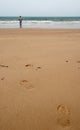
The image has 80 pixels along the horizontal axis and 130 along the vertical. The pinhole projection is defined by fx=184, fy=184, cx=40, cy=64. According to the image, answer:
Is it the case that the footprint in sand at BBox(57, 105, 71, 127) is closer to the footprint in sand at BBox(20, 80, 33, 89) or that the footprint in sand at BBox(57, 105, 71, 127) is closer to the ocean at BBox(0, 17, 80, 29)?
the footprint in sand at BBox(20, 80, 33, 89)

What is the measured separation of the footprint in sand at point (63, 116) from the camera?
2135 mm

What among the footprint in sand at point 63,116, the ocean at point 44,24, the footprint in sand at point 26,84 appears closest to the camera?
the footprint in sand at point 63,116

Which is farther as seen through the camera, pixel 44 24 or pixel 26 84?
pixel 44 24

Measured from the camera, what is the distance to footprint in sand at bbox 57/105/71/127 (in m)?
2.13

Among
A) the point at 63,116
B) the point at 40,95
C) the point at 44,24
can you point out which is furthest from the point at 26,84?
the point at 44,24

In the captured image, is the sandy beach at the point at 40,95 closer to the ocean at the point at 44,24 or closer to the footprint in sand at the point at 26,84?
the footprint in sand at the point at 26,84

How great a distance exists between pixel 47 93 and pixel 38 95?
0.15 m

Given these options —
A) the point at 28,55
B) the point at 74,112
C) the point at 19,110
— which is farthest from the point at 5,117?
the point at 28,55

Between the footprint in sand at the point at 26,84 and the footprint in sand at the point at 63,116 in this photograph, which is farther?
the footprint in sand at the point at 26,84

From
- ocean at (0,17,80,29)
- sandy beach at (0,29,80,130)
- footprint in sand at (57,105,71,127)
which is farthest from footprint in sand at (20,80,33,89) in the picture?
ocean at (0,17,80,29)

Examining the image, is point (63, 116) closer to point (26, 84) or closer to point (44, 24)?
point (26, 84)

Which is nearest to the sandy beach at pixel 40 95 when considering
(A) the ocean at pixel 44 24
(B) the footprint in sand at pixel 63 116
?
(B) the footprint in sand at pixel 63 116

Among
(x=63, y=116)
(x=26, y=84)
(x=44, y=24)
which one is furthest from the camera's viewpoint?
(x=44, y=24)

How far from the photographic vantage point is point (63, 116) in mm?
2244
